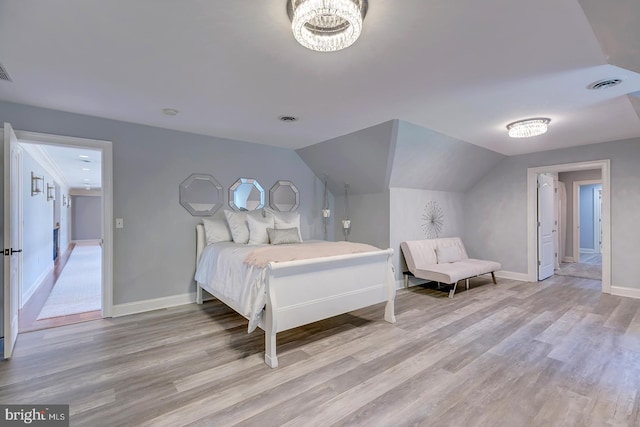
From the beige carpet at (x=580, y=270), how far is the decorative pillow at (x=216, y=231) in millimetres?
6265

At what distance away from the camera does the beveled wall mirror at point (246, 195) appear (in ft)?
14.3

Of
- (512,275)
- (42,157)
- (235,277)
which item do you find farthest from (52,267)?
(512,275)

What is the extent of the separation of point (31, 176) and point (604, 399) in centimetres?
724

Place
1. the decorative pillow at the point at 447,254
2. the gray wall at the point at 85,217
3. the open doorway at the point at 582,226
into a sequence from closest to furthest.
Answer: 1. the decorative pillow at the point at 447,254
2. the open doorway at the point at 582,226
3. the gray wall at the point at 85,217

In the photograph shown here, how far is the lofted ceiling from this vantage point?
1.61m

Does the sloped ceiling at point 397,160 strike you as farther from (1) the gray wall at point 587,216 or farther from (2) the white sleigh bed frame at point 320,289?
(1) the gray wall at point 587,216

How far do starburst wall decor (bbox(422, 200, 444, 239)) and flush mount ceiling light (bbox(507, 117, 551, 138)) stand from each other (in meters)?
1.95

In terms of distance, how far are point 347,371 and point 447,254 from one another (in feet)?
11.3

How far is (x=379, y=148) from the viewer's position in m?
3.95

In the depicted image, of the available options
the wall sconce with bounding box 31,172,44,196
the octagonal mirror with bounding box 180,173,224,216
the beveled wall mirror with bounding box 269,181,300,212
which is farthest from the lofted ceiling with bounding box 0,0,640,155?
the wall sconce with bounding box 31,172,44,196

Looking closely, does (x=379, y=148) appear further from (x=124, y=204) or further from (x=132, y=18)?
(x=124, y=204)

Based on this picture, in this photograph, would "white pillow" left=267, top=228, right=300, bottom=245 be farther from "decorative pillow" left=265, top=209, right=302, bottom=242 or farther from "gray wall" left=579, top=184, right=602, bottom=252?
"gray wall" left=579, top=184, right=602, bottom=252

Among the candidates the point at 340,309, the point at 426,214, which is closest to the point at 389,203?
the point at 426,214

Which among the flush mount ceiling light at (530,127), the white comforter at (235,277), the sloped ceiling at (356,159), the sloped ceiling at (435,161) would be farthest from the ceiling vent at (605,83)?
the white comforter at (235,277)
